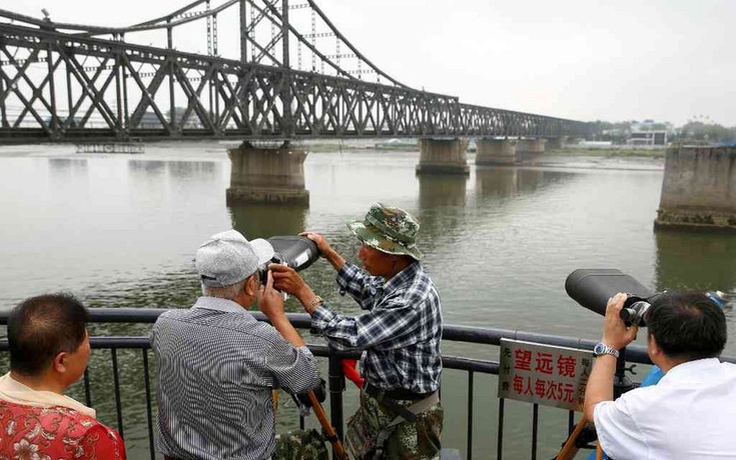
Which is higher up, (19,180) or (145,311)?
(145,311)

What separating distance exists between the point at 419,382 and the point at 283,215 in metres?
32.2

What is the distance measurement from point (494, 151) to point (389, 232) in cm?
9520

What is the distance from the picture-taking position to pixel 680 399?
190 centimetres

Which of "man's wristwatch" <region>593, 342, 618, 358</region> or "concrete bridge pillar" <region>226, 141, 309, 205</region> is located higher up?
"man's wristwatch" <region>593, 342, 618, 358</region>

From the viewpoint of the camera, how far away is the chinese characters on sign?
2766mm

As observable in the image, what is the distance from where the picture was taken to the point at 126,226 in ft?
92.8

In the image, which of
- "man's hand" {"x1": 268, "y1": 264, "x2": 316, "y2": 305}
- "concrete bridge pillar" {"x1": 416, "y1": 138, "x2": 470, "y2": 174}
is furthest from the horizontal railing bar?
"concrete bridge pillar" {"x1": 416, "y1": 138, "x2": 470, "y2": 174}

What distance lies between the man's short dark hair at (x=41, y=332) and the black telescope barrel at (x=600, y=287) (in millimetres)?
2005

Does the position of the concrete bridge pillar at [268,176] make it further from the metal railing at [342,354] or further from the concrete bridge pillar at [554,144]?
the concrete bridge pillar at [554,144]

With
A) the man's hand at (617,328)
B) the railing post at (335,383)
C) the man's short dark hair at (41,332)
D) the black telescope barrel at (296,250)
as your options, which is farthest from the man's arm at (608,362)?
the man's short dark hair at (41,332)

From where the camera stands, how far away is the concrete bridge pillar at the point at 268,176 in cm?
3916

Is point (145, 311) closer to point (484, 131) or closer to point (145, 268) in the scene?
point (145, 268)

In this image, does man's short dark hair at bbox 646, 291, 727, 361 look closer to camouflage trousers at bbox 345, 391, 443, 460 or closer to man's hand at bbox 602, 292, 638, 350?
man's hand at bbox 602, 292, 638, 350

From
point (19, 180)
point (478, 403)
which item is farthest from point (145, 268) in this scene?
point (19, 180)
